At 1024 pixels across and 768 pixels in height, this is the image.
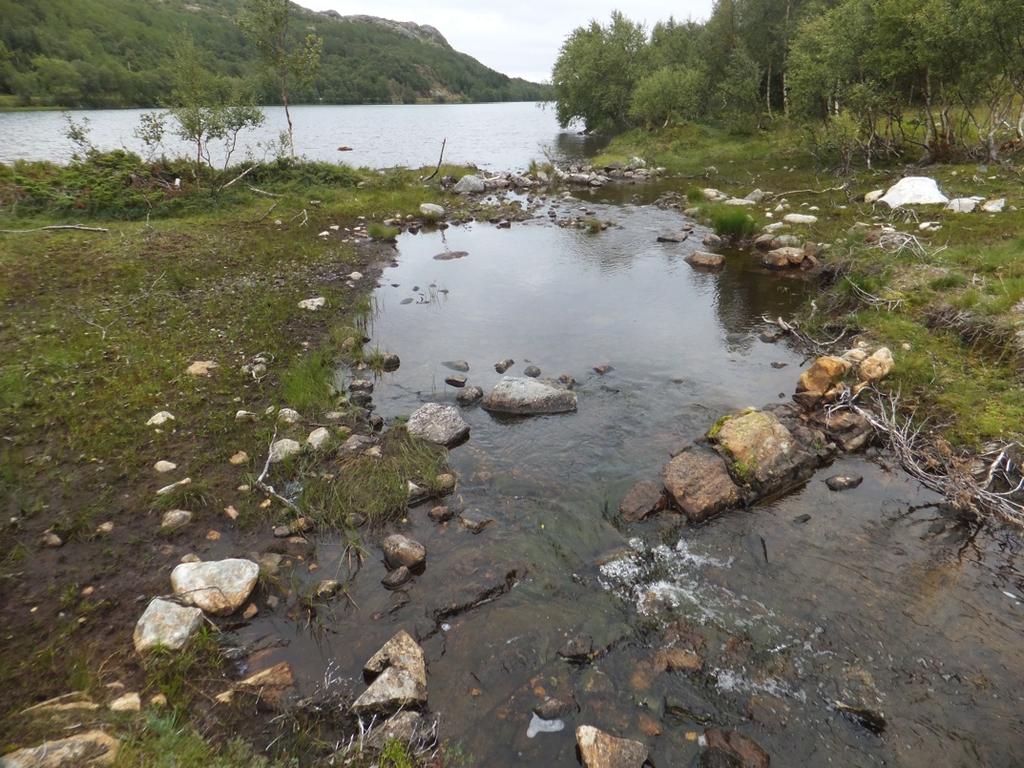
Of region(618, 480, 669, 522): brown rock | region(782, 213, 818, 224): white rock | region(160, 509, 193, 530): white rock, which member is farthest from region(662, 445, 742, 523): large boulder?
region(782, 213, 818, 224): white rock

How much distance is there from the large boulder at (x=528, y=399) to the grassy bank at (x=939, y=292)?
5.93 metres

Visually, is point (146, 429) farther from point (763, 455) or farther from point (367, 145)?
point (367, 145)

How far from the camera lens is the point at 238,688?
15.9 feet

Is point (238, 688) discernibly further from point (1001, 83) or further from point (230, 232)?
point (1001, 83)

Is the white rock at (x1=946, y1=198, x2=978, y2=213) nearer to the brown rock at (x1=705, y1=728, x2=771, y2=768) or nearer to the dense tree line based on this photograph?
the dense tree line

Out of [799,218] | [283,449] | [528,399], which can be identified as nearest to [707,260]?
[799,218]

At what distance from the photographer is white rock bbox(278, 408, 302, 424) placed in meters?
8.81

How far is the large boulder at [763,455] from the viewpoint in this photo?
7727 mm

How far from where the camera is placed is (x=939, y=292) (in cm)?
1204

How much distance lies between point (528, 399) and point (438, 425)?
1.85 meters

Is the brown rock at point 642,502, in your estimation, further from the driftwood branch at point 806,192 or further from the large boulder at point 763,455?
the driftwood branch at point 806,192

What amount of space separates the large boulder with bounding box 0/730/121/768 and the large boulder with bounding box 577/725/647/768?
3384 millimetres

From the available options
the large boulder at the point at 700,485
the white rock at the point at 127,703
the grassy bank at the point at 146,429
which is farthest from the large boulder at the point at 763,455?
the white rock at the point at 127,703

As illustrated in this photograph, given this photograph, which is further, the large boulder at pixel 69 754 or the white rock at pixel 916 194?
the white rock at pixel 916 194
